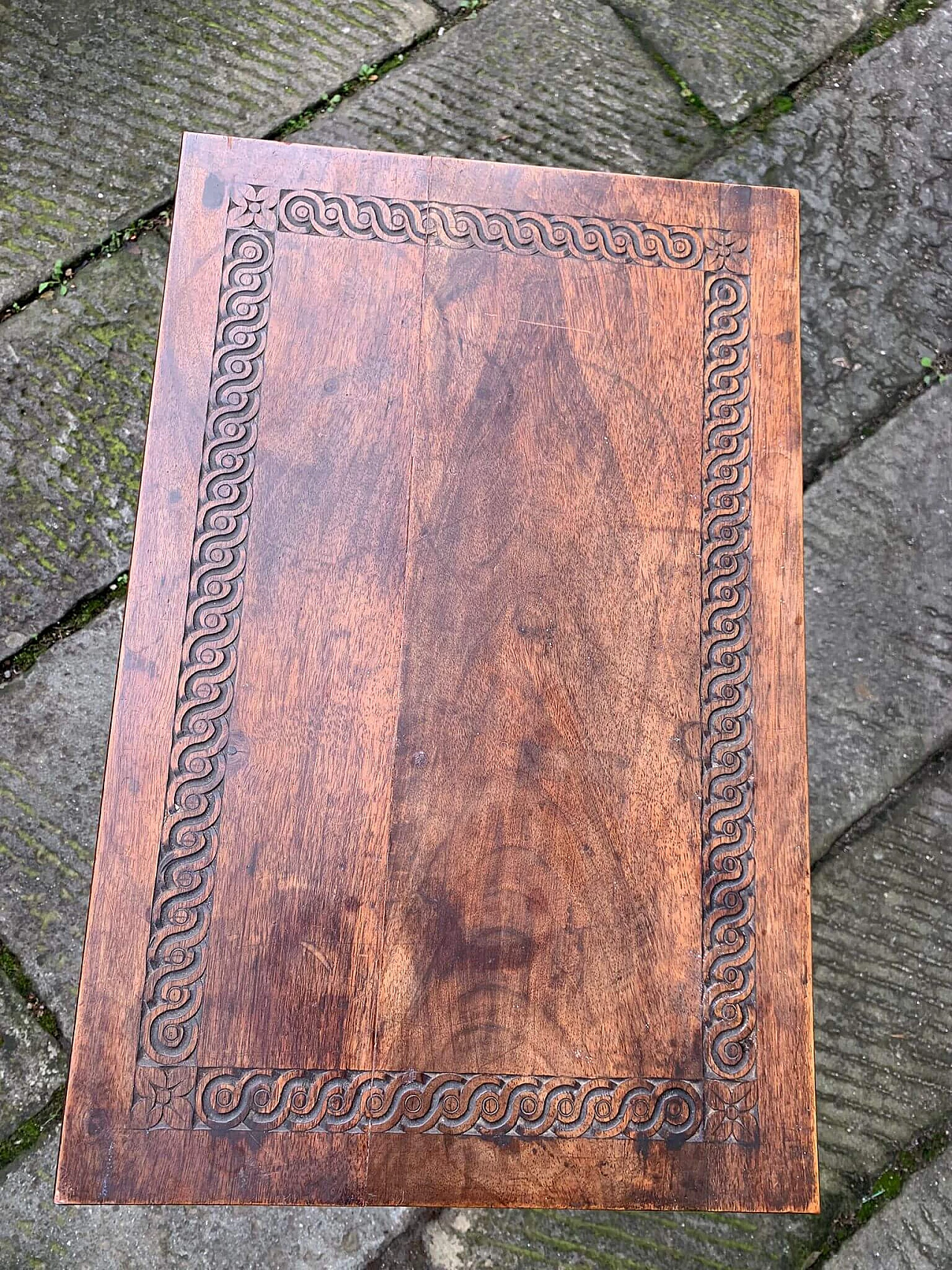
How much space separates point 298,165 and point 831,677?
3.99 feet

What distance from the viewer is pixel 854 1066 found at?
161cm

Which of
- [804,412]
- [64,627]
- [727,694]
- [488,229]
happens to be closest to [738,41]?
[804,412]

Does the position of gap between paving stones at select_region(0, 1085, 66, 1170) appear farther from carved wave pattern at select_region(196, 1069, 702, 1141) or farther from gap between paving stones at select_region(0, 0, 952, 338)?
gap between paving stones at select_region(0, 0, 952, 338)

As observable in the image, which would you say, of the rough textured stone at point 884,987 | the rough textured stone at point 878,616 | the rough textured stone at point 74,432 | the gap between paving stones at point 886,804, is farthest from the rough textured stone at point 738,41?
the rough textured stone at point 884,987

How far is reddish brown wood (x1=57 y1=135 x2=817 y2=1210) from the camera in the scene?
1.05 metres

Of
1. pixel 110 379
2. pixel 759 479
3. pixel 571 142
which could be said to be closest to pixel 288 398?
pixel 759 479

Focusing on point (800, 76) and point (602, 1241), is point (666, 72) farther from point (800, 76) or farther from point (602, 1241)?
point (602, 1241)

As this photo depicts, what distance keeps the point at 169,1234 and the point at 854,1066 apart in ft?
3.72

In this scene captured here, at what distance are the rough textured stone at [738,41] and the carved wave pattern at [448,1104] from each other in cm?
177

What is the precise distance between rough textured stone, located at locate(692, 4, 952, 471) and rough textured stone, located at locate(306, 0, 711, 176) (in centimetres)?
17

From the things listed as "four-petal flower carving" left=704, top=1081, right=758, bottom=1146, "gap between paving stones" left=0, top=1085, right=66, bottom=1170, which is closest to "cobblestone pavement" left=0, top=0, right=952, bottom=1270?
"gap between paving stones" left=0, top=1085, right=66, bottom=1170

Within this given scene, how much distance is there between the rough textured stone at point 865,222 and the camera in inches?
72.3

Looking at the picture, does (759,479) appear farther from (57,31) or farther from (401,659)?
(57,31)

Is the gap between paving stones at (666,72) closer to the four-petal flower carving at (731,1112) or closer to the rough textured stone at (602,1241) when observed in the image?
the four-petal flower carving at (731,1112)
